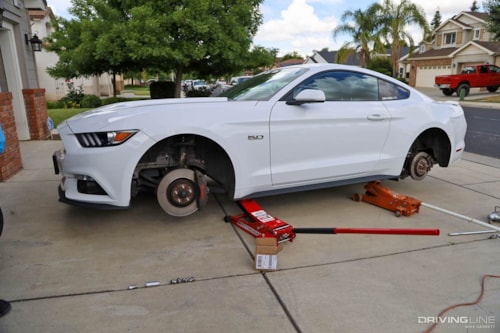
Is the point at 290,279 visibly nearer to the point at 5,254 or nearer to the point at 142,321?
the point at 142,321

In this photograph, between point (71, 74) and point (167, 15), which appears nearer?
point (167, 15)

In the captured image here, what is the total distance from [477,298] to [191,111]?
108 inches

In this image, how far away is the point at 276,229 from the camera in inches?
138

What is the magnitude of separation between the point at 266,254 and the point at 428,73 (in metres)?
42.8

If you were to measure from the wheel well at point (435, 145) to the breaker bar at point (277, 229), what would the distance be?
161 cm

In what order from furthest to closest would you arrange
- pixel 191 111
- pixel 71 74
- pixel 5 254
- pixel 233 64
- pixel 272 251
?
pixel 71 74 < pixel 233 64 < pixel 191 111 < pixel 5 254 < pixel 272 251

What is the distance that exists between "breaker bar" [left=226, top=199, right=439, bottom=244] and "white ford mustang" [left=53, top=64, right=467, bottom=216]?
0.26 metres

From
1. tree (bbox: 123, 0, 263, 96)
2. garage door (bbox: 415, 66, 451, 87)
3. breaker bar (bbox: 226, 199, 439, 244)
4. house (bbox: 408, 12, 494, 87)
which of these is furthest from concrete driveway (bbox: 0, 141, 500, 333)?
garage door (bbox: 415, 66, 451, 87)

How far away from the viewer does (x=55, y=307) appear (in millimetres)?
2637

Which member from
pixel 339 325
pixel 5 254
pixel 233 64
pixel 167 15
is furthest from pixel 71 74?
pixel 339 325

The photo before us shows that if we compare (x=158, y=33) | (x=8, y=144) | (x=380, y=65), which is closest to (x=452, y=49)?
(x=380, y=65)

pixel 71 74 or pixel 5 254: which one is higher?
pixel 71 74

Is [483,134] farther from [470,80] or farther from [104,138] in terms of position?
[470,80]

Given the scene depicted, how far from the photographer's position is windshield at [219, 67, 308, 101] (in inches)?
162
